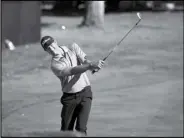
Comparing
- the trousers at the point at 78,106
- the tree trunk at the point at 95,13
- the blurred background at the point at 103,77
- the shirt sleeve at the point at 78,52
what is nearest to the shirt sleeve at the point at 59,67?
the shirt sleeve at the point at 78,52

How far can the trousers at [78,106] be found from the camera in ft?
23.0

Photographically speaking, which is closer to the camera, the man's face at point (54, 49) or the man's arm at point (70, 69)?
the man's arm at point (70, 69)

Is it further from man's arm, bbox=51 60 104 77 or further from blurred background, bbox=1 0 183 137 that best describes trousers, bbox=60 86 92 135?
blurred background, bbox=1 0 183 137

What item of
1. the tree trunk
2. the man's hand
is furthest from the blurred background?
the man's hand

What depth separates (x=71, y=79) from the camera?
6.96 m

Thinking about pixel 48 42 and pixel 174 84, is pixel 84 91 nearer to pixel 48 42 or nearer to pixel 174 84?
pixel 48 42

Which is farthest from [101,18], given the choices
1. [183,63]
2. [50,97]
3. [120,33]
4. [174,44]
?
[50,97]

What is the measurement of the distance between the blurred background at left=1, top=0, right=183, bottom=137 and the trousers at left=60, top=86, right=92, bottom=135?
3.43ft

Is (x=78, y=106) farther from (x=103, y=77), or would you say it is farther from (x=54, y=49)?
(x=103, y=77)

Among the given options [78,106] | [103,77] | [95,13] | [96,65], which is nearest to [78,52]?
[96,65]

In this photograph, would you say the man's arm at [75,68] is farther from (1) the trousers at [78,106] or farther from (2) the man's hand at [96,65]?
(1) the trousers at [78,106]

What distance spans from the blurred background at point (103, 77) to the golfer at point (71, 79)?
0.79 meters

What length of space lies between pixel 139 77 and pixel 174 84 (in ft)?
4.06

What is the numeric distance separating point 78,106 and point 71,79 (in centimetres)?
35
